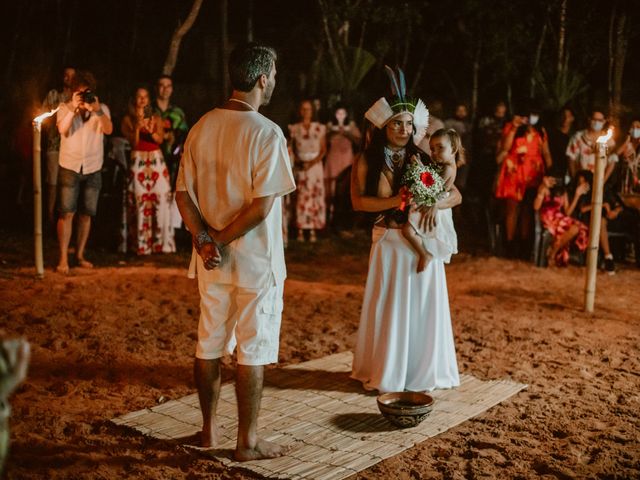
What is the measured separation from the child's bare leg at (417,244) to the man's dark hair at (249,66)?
5.84 feet

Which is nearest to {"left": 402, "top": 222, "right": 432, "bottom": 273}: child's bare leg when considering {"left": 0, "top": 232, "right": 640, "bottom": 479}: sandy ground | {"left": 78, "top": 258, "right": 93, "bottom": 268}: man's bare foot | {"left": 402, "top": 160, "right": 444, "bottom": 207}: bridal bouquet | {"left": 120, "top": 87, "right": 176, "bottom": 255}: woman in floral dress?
{"left": 402, "top": 160, "right": 444, "bottom": 207}: bridal bouquet

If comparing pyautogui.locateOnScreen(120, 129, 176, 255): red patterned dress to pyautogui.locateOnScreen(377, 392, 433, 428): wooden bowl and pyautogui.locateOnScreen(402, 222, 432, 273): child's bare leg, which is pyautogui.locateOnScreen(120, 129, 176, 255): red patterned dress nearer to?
→ pyautogui.locateOnScreen(402, 222, 432, 273): child's bare leg

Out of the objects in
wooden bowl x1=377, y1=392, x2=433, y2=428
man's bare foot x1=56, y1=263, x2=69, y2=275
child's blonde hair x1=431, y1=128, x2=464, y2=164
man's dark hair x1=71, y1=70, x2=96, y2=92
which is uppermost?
man's dark hair x1=71, y1=70, x2=96, y2=92

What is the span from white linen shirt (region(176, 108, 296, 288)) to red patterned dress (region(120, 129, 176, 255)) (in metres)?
6.12

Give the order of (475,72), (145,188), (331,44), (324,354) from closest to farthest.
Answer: (324,354) < (145,188) < (331,44) < (475,72)

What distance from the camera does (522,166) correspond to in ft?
37.3

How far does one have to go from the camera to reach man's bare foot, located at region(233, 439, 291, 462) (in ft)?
14.3

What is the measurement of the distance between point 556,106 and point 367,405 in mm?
12560

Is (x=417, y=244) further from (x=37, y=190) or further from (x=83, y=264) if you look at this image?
(x=83, y=264)

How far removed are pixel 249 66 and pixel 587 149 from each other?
8.35 m

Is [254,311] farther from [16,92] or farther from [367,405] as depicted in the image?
[16,92]

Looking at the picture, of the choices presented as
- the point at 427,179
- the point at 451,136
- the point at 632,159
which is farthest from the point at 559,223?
the point at 427,179

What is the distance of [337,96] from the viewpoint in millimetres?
15391

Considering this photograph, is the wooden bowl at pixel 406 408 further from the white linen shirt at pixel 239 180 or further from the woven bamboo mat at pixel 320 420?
the white linen shirt at pixel 239 180
